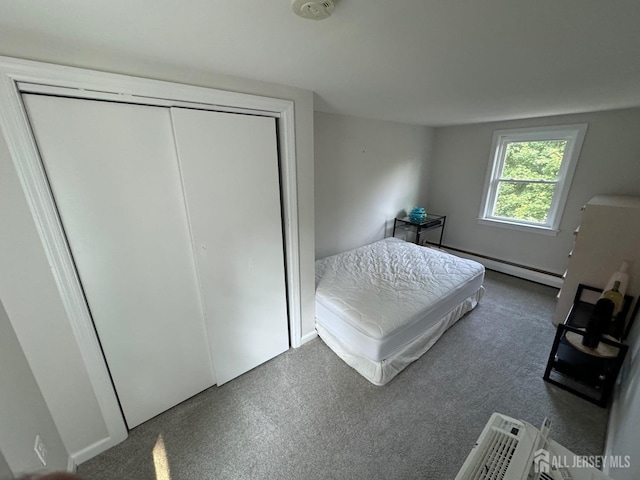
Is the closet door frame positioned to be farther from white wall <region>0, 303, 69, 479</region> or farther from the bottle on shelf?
the bottle on shelf

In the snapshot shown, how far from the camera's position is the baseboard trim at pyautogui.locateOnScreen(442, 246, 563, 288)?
3.20 meters

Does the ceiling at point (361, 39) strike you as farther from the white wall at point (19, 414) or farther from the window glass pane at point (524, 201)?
the window glass pane at point (524, 201)

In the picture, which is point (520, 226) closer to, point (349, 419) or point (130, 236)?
point (349, 419)

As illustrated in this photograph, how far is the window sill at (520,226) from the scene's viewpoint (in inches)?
124

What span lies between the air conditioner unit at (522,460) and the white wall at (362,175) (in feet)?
7.81

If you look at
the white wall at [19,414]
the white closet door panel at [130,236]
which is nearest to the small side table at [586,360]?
the white closet door panel at [130,236]

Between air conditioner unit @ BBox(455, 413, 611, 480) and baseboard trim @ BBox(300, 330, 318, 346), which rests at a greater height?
air conditioner unit @ BBox(455, 413, 611, 480)

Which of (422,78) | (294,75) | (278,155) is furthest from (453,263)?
(294,75)

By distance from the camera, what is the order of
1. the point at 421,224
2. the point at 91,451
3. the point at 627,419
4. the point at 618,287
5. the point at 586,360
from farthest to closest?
the point at 421,224, the point at 618,287, the point at 586,360, the point at 91,451, the point at 627,419

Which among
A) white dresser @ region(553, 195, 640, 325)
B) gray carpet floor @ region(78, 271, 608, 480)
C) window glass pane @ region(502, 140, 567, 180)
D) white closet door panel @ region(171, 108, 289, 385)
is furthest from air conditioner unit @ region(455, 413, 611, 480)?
window glass pane @ region(502, 140, 567, 180)

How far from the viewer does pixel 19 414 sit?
3.28 ft

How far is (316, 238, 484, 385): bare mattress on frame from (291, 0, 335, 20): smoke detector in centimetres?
176

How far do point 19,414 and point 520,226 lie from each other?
15.4 feet

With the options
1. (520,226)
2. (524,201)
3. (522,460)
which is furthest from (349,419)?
(524,201)
